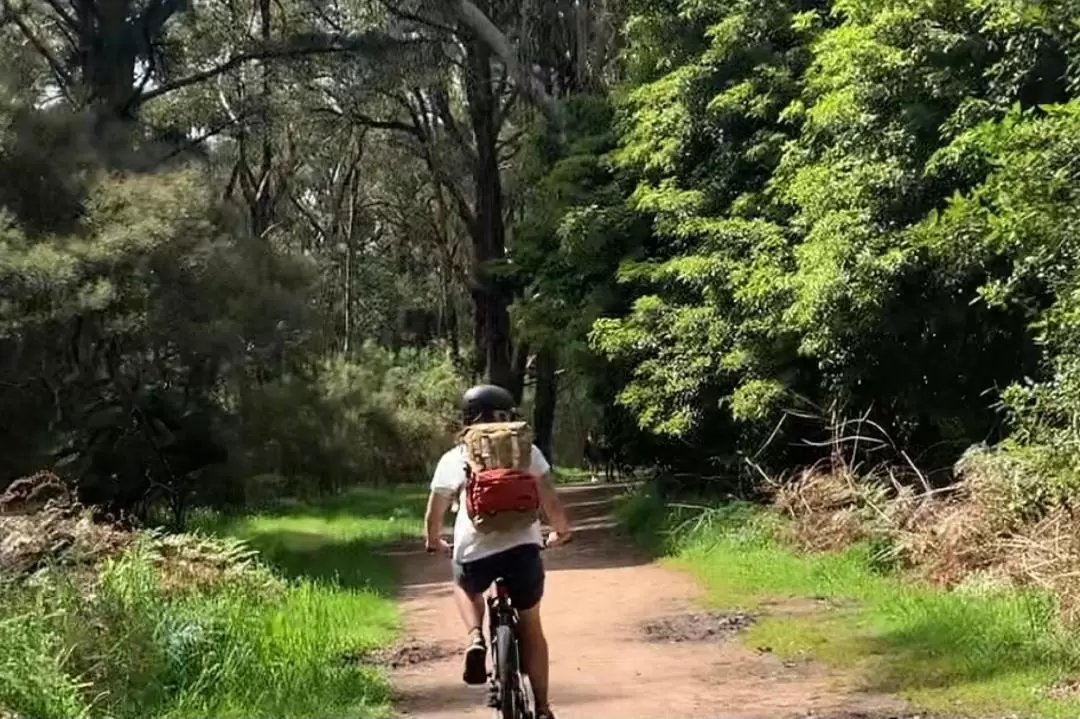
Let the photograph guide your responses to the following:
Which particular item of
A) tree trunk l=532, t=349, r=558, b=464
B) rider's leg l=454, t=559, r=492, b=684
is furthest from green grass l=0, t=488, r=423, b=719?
tree trunk l=532, t=349, r=558, b=464

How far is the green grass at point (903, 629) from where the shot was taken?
315 inches

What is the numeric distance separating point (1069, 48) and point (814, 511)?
533 cm

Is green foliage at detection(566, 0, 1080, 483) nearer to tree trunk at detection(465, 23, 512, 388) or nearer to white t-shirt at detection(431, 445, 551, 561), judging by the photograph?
white t-shirt at detection(431, 445, 551, 561)

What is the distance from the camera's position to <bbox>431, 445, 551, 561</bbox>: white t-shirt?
654cm

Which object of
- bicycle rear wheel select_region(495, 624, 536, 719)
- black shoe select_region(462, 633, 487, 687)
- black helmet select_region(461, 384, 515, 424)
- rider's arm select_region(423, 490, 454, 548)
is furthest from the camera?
rider's arm select_region(423, 490, 454, 548)

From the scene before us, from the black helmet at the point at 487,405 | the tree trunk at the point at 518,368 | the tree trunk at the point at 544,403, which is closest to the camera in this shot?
the black helmet at the point at 487,405

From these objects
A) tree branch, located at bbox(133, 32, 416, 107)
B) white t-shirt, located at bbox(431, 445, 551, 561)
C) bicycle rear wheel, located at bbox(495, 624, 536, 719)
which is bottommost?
bicycle rear wheel, located at bbox(495, 624, 536, 719)

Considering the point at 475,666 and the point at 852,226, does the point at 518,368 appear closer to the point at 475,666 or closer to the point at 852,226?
the point at 852,226

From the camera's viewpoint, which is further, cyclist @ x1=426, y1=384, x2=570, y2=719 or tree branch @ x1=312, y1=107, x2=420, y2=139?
tree branch @ x1=312, y1=107, x2=420, y2=139

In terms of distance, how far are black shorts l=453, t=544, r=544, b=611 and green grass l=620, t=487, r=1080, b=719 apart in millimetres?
2576

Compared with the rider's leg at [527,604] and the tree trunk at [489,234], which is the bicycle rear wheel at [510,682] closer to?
the rider's leg at [527,604]

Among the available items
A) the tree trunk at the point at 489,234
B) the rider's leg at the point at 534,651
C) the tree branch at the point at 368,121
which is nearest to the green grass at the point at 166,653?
the rider's leg at the point at 534,651

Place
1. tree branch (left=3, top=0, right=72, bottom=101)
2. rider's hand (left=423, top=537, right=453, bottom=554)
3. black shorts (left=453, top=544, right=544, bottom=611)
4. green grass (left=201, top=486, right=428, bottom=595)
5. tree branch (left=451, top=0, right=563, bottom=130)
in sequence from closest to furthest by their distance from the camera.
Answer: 1. black shorts (left=453, top=544, right=544, bottom=611)
2. rider's hand (left=423, top=537, right=453, bottom=554)
3. green grass (left=201, top=486, right=428, bottom=595)
4. tree branch (left=451, top=0, right=563, bottom=130)
5. tree branch (left=3, top=0, right=72, bottom=101)

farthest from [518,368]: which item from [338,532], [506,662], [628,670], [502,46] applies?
[506,662]
